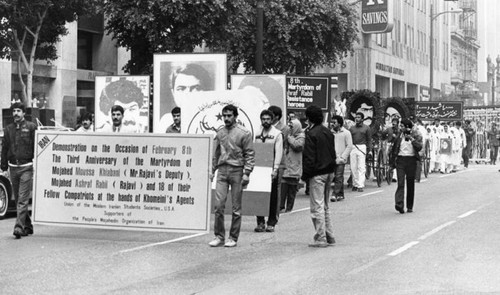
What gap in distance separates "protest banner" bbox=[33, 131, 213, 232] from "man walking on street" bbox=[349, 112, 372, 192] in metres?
10.6

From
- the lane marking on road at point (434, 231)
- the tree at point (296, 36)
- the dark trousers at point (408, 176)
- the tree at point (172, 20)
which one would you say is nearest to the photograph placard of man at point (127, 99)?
the tree at point (172, 20)

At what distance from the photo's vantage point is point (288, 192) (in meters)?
16.4

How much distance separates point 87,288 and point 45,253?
9.12 ft

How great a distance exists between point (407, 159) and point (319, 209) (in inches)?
206

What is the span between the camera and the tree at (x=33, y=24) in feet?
78.1

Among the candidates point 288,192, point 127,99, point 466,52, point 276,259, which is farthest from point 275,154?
point 466,52

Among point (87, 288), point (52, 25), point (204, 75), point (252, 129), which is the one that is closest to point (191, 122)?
point (252, 129)

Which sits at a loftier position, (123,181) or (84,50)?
(84,50)

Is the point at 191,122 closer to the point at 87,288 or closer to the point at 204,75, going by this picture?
the point at 204,75

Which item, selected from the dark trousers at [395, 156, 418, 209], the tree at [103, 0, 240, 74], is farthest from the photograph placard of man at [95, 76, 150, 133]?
the dark trousers at [395, 156, 418, 209]

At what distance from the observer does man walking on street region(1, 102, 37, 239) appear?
43.0 feet

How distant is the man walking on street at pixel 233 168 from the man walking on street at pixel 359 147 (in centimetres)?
1094

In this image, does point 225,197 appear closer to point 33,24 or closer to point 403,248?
point 403,248

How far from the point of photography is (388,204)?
1858cm
